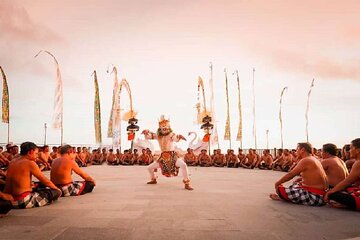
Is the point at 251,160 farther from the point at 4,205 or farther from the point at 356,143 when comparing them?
the point at 4,205

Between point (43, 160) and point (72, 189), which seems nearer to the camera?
point (72, 189)

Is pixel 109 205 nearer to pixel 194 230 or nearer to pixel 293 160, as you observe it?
pixel 194 230

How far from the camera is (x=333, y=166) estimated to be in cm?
591

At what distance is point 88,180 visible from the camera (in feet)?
22.1

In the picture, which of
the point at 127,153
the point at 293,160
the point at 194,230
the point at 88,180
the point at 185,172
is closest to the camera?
the point at 194,230

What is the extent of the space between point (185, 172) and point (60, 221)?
3.88 metres

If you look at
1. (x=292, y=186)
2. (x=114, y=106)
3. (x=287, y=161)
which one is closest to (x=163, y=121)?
(x=292, y=186)

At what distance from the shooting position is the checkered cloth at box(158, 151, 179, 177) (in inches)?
323

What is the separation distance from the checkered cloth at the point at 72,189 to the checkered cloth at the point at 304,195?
154 inches

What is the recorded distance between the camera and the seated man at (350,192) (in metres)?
4.90

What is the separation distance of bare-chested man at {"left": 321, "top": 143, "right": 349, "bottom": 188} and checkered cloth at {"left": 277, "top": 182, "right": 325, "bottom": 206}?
704 mm

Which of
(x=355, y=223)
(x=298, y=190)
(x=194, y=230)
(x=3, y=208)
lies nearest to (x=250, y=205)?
(x=298, y=190)

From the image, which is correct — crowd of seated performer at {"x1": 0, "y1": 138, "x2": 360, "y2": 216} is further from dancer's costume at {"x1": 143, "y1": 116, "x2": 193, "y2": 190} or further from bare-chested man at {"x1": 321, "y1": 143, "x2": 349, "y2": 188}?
dancer's costume at {"x1": 143, "y1": 116, "x2": 193, "y2": 190}

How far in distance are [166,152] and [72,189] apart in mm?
2672
